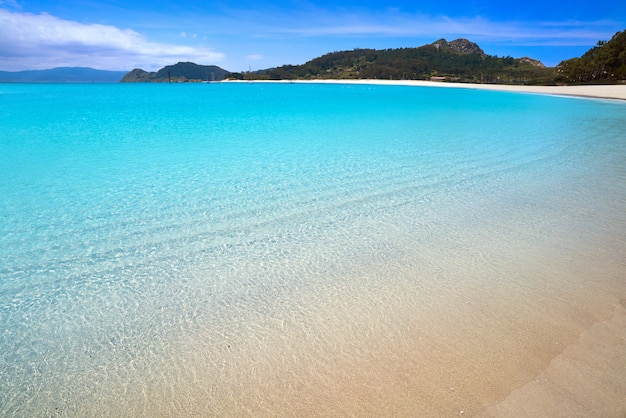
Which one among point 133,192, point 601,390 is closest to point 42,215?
point 133,192

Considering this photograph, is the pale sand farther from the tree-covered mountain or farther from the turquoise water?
the tree-covered mountain

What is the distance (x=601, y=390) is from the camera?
302 cm

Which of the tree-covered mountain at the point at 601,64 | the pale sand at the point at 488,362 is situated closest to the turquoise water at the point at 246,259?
the pale sand at the point at 488,362

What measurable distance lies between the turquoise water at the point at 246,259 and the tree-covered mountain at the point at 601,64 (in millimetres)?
92707

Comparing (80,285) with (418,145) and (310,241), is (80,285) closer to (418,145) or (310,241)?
(310,241)

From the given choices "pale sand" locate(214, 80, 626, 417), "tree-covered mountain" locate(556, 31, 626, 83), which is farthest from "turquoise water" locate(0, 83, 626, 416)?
"tree-covered mountain" locate(556, 31, 626, 83)

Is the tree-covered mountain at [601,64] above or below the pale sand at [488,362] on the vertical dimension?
above

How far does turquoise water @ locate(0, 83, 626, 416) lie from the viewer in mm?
3424

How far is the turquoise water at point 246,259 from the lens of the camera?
3.42m

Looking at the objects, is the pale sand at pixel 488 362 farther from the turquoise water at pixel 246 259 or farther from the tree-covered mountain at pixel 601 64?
the tree-covered mountain at pixel 601 64

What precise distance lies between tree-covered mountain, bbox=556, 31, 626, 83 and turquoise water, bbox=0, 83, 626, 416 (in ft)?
304

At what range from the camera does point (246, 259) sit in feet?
18.5

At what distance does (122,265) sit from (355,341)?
3.77 metres

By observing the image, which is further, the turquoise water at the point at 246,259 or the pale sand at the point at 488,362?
the turquoise water at the point at 246,259
